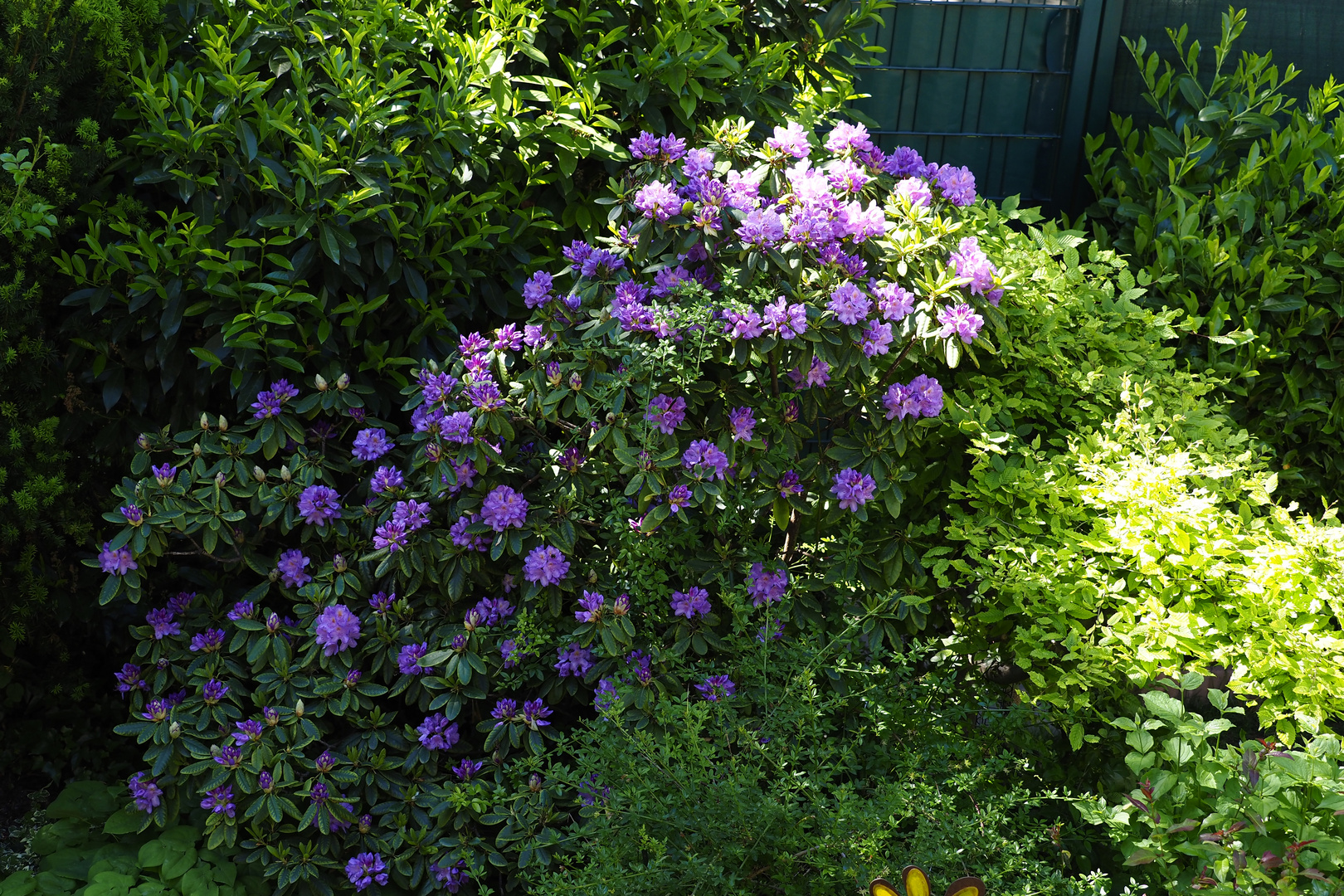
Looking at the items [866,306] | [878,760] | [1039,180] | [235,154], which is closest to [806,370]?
[866,306]

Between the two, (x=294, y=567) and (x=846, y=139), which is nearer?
(x=294, y=567)

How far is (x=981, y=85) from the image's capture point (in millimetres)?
4207

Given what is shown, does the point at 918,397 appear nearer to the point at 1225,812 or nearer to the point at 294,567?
the point at 1225,812

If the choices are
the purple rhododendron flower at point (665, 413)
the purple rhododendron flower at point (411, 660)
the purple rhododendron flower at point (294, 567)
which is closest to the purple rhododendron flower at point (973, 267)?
the purple rhododendron flower at point (665, 413)

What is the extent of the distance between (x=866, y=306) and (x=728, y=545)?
2.21 feet

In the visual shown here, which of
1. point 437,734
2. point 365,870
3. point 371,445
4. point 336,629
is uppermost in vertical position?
point 371,445

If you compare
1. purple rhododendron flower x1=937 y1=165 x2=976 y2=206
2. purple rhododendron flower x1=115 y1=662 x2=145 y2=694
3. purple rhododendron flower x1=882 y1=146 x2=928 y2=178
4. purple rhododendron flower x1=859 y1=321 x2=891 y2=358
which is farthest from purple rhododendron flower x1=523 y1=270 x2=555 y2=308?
purple rhododendron flower x1=115 y1=662 x2=145 y2=694

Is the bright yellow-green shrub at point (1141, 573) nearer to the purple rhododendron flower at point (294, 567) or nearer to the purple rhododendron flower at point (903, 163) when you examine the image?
the purple rhododendron flower at point (903, 163)

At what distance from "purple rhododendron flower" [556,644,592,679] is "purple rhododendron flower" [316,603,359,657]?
466mm

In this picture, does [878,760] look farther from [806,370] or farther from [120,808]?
[120,808]

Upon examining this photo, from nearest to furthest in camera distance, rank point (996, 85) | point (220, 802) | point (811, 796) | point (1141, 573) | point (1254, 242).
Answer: point (811, 796), point (1141, 573), point (220, 802), point (1254, 242), point (996, 85)

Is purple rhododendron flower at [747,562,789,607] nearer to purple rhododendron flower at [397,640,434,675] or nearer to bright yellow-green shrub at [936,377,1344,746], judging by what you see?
bright yellow-green shrub at [936,377,1344,746]

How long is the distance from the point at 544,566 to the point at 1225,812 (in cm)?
146

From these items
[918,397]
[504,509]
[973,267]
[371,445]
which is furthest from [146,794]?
[973,267]
